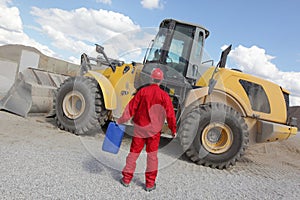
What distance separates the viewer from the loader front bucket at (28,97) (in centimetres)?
602

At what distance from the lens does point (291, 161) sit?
19.9ft

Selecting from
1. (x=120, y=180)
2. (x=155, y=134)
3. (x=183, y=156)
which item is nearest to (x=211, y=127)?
(x=183, y=156)

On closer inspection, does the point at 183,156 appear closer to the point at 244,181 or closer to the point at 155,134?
the point at 244,181

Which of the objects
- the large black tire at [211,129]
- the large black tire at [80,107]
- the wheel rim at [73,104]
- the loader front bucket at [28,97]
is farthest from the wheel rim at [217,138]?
the loader front bucket at [28,97]

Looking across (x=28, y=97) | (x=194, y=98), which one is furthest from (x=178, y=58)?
(x=28, y=97)

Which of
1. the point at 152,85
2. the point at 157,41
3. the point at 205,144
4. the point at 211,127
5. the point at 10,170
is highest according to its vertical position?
the point at 157,41

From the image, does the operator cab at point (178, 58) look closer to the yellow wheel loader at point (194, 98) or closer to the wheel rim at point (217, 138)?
the yellow wheel loader at point (194, 98)

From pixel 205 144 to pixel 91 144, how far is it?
1.99 meters

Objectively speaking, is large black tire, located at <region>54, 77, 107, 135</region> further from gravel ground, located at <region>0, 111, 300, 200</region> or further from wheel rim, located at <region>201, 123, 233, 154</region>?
wheel rim, located at <region>201, 123, 233, 154</region>

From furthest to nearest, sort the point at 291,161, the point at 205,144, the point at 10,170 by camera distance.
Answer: the point at 291,161, the point at 205,144, the point at 10,170

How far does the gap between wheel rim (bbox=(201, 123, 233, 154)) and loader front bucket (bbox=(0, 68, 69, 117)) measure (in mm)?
3970

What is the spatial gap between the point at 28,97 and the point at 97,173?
12.0 ft

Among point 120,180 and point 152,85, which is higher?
point 152,85

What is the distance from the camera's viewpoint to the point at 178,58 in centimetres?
515
